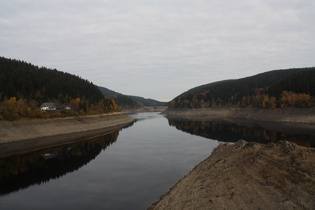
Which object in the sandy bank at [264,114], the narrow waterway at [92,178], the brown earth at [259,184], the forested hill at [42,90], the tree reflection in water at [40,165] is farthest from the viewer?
the sandy bank at [264,114]

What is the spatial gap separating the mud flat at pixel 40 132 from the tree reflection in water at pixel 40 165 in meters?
5.66

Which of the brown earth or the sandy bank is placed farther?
the sandy bank

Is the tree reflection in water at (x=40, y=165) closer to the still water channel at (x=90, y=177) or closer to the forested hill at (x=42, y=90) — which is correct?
the still water channel at (x=90, y=177)

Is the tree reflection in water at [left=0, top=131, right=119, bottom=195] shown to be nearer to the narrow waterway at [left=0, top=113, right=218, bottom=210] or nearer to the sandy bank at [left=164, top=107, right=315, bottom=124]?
the narrow waterway at [left=0, top=113, right=218, bottom=210]

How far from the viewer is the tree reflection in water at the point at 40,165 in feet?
87.7

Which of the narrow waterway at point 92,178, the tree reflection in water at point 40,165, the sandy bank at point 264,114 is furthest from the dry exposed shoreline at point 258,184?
the sandy bank at point 264,114

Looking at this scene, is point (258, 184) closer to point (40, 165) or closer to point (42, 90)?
point (40, 165)

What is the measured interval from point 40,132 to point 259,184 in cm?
5852

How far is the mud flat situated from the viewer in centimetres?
4936

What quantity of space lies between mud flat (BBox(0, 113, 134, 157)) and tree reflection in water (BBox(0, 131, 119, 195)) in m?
5.66

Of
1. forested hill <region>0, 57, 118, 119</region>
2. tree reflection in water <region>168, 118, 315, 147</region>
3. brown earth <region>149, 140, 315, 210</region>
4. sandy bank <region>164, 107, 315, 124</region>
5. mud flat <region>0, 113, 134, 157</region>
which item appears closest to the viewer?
brown earth <region>149, 140, 315, 210</region>

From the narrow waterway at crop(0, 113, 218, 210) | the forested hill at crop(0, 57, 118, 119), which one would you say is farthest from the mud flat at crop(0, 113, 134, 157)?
the narrow waterway at crop(0, 113, 218, 210)

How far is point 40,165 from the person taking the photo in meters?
34.0

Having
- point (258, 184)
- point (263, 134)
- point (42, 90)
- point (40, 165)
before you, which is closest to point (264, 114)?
point (263, 134)
